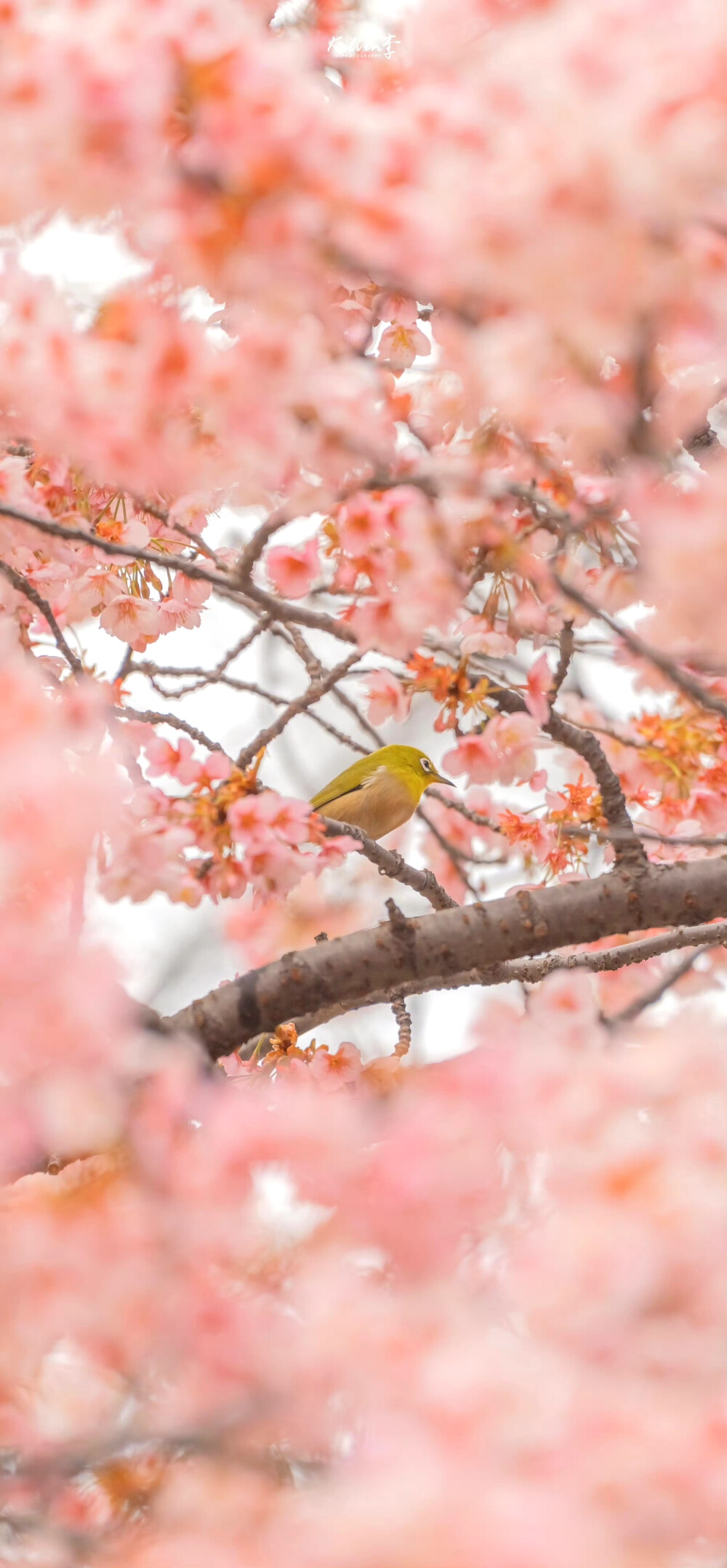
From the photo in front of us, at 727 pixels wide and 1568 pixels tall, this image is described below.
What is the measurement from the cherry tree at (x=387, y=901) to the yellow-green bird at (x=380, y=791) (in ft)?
8.34

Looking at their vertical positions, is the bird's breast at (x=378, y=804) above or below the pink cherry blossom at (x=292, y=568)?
above

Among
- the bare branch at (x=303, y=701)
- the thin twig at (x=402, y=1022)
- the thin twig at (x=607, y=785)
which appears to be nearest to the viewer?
the thin twig at (x=607, y=785)

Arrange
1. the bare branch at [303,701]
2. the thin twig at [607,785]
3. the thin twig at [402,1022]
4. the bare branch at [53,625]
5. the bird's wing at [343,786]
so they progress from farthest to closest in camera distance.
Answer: the bird's wing at [343,786]
the thin twig at [402,1022]
the bare branch at [303,701]
the bare branch at [53,625]
the thin twig at [607,785]

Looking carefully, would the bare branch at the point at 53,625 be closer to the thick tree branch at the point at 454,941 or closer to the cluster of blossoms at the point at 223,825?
the cluster of blossoms at the point at 223,825

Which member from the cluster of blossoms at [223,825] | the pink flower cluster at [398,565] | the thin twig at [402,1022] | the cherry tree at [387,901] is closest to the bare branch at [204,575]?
the cherry tree at [387,901]

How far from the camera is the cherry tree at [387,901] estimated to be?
1084 mm

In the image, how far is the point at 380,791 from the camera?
4.57 meters

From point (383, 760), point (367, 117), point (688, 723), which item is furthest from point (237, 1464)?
point (383, 760)

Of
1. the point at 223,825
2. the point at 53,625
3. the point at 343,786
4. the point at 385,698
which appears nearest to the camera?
the point at 223,825

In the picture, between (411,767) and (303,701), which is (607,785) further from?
(411,767)

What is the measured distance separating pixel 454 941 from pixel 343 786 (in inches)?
99.7

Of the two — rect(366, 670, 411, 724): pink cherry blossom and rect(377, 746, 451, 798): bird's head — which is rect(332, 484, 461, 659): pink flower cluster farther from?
rect(377, 746, 451, 798): bird's head

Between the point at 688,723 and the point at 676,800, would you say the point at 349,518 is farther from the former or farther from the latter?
the point at 676,800

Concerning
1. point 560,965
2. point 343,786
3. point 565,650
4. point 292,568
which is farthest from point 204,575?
point 343,786
